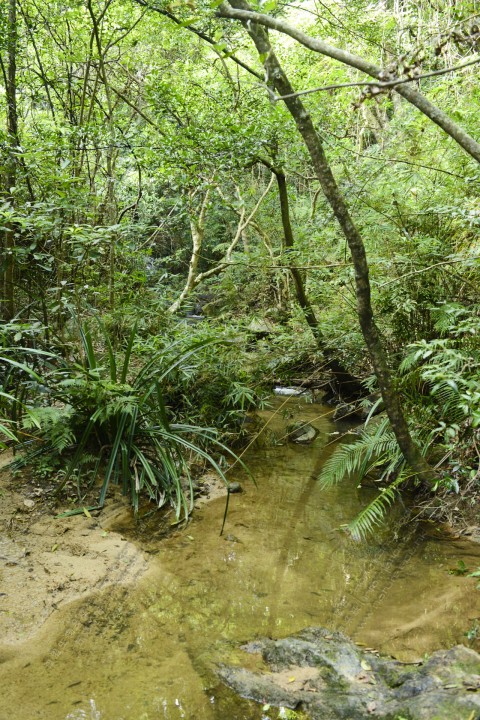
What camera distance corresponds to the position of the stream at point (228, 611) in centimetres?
214

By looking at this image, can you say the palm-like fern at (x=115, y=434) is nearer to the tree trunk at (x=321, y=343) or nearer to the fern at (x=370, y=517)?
the fern at (x=370, y=517)

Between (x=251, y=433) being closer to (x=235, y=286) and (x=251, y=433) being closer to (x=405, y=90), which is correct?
(x=235, y=286)

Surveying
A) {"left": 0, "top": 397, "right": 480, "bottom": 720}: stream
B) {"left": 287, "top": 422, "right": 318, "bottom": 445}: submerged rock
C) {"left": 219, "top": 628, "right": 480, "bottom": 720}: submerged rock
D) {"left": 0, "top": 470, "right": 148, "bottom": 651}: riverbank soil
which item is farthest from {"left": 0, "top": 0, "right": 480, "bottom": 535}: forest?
{"left": 219, "top": 628, "right": 480, "bottom": 720}: submerged rock

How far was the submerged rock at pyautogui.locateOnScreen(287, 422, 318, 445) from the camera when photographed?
588cm

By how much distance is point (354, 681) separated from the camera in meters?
2.16

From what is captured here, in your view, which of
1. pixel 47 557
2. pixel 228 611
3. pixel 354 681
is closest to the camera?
pixel 354 681

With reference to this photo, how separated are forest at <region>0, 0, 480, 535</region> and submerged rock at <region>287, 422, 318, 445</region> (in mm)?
564

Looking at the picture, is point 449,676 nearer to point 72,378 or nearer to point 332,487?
point 332,487

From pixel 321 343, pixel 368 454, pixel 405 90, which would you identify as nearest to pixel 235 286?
pixel 321 343

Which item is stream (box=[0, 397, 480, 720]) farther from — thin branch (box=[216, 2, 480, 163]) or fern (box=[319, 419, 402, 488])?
thin branch (box=[216, 2, 480, 163])

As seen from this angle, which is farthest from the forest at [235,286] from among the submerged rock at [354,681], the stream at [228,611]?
the submerged rock at [354,681]

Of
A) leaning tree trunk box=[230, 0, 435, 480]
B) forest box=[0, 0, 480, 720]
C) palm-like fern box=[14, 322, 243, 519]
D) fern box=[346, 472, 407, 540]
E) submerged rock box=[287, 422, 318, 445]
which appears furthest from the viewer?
submerged rock box=[287, 422, 318, 445]

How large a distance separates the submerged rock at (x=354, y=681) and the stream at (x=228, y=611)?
4.2 inches

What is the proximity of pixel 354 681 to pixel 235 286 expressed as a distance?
6.55 m
